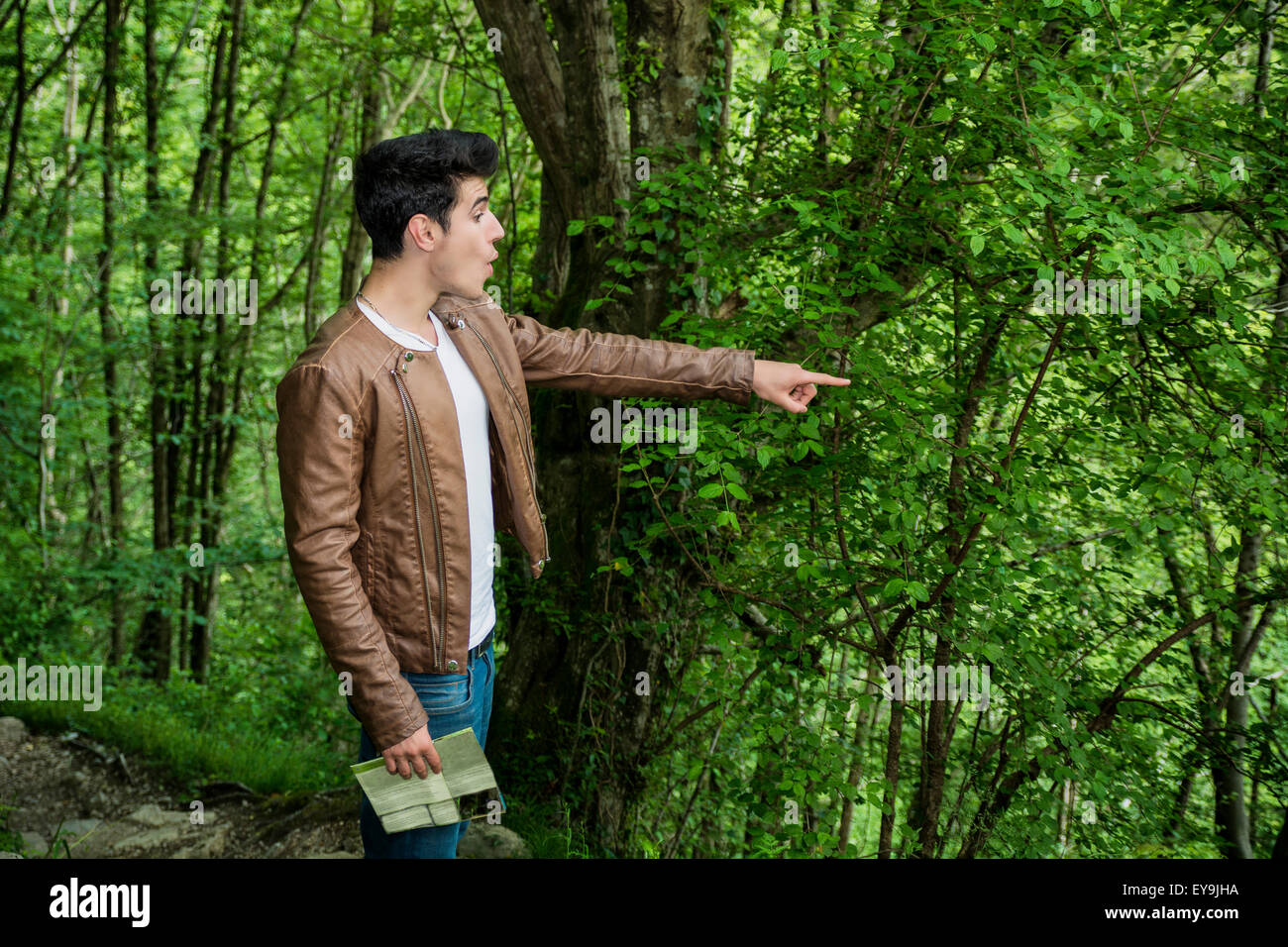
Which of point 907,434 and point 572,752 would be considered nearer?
point 907,434

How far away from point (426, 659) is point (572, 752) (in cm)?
227

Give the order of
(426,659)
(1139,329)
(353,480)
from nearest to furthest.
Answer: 1. (353,480)
2. (426,659)
3. (1139,329)

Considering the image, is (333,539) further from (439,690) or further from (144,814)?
(144,814)

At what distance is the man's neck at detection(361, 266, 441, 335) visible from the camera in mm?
2066

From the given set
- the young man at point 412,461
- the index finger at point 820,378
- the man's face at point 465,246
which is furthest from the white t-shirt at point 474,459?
the index finger at point 820,378

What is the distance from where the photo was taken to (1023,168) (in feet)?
9.00

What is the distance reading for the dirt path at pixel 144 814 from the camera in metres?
4.62

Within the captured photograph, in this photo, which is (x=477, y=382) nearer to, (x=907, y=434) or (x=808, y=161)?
(x=907, y=434)

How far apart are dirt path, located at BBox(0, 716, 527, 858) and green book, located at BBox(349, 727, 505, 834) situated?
6.33 ft

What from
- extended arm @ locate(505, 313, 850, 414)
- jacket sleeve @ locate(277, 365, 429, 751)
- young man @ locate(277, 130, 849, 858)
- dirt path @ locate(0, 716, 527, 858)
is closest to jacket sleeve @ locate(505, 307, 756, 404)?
extended arm @ locate(505, 313, 850, 414)

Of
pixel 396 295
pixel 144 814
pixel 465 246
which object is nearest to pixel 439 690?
pixel 396 295

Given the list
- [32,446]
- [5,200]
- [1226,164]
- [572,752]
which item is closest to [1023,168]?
[1226,164]

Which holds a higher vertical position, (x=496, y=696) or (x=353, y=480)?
(x=353, y=480)

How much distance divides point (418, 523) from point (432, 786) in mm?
576
